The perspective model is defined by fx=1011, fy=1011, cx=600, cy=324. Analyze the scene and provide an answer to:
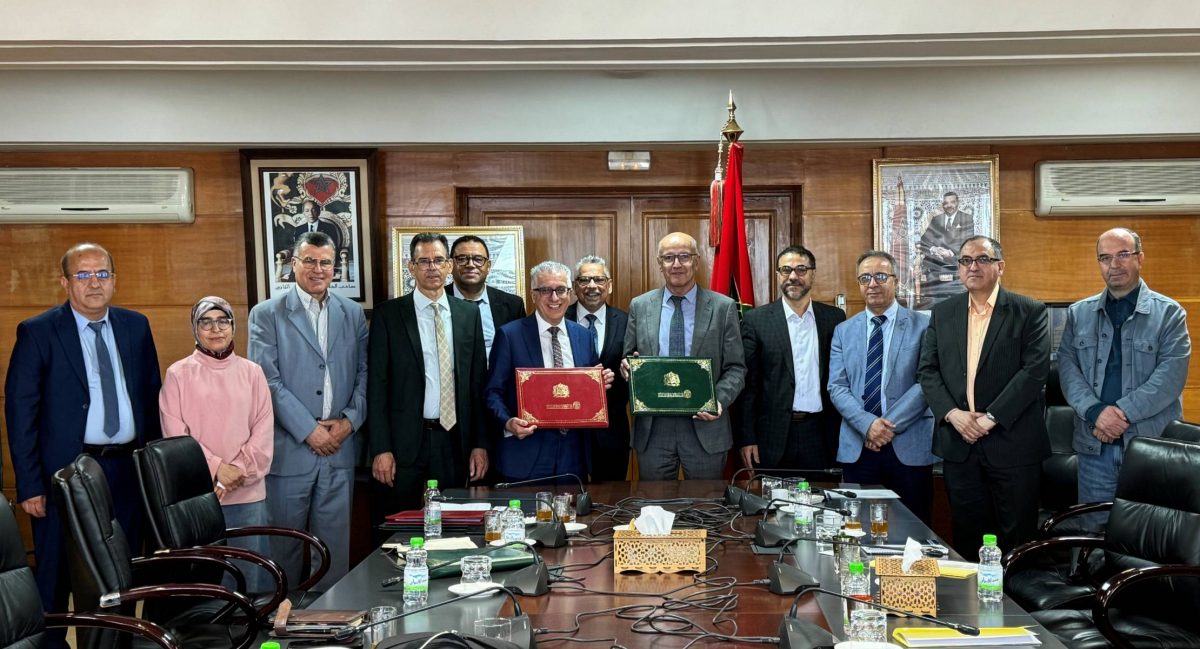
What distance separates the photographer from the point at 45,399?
4.45m

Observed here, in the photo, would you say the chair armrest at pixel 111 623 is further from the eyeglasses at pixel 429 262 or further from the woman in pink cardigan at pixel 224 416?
the eyeglasses at pixel 429 262

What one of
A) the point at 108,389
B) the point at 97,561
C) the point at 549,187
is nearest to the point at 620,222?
the point at 549,187

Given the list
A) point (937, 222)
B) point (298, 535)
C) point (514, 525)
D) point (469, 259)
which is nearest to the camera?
point (514, 525)

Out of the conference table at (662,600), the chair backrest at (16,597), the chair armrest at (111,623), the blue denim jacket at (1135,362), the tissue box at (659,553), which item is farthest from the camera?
the blue denim jacket at (1135,362)

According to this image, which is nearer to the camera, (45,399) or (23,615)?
(23,615)

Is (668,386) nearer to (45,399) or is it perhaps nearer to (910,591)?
(910,591)

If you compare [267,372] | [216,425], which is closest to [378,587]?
[216,425]

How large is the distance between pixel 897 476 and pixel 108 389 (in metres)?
3.69

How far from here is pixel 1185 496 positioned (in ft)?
10.6

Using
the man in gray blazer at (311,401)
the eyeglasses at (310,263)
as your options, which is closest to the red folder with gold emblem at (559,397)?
the man in gray blazer at (311,401)

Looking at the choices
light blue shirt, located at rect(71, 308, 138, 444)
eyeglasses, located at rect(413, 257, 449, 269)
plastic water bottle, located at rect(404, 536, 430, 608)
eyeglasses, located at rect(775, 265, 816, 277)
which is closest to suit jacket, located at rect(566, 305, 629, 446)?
eyeglasses, located at rect(413, 257, 449, 269)

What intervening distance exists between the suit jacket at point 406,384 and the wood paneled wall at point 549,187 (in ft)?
4.24

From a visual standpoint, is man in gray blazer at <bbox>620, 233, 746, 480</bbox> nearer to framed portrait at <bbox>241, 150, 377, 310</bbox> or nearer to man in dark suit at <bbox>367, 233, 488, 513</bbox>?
man in dark suit at <bbox>367, 233, 488, 513</bbox>

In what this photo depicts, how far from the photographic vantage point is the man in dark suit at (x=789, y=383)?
16.9 ft
